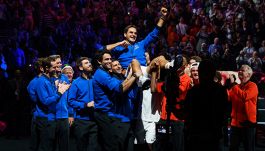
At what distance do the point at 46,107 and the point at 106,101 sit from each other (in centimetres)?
145

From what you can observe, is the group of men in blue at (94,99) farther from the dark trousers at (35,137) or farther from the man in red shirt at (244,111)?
the man in red shirt at (244,111)

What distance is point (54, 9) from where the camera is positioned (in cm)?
2352

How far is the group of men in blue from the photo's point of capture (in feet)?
30.2

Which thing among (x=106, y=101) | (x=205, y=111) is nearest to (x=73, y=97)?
(x=106, y=101)

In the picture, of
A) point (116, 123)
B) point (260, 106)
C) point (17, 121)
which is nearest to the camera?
point (116, 123)

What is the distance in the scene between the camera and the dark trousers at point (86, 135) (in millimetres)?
10539

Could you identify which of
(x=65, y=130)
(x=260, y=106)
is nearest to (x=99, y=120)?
(x=65, y=130)

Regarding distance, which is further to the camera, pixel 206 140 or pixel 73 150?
pixel 73 150

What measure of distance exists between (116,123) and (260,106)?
27.5 feet

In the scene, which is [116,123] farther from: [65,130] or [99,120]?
[65,130]

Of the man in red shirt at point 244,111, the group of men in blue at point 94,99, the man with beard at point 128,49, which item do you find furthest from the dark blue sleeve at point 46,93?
the man in red shirt at point 244,111

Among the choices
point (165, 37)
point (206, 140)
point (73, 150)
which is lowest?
point (73, 150)

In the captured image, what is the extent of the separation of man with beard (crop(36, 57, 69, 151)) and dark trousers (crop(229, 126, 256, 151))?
317cm

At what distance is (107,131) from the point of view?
9219 millimetres
